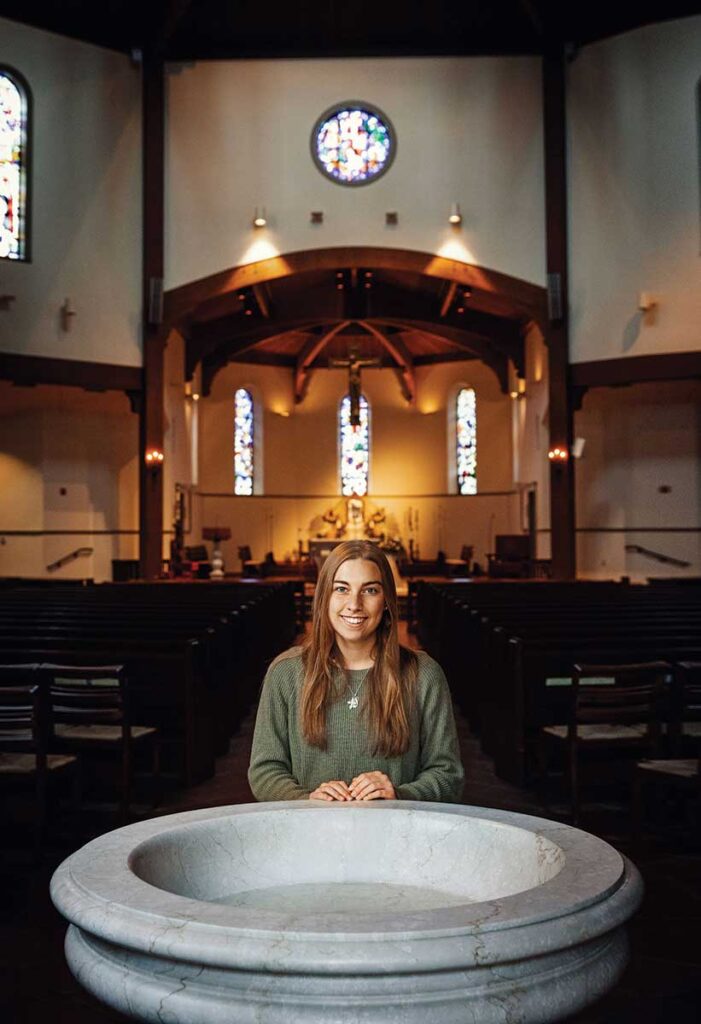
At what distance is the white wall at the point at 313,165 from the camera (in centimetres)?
1714

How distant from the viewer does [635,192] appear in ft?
53.2

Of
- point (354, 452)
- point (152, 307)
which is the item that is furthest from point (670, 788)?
point (354, 452)

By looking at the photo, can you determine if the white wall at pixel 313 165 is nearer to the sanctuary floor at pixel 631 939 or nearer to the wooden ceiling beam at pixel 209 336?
the wooden ceiling beam at pixel 209 336

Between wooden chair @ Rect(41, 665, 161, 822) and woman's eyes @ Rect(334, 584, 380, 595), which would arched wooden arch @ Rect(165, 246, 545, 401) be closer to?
wooden chair @ Rect(41, 665, 161, 822)

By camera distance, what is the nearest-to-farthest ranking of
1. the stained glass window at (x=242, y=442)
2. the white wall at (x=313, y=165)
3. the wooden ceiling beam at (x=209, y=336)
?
1. the white wall at (x=313, y=165)
2. the wooden ceiling beam at (x=209, y=336)
3. the stained glass window at (x=242, y=442)

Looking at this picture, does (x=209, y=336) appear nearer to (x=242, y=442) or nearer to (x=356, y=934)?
(x=242, y=442)

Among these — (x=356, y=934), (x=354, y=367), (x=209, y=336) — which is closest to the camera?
(x=356, y=934)

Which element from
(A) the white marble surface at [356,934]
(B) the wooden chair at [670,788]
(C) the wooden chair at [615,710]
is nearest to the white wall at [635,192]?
(B) the wooden chair at [670,788]

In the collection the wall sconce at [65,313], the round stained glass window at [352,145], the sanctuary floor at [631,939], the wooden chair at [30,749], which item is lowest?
the sanctuary floor at [631,939]

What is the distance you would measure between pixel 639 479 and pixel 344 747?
1648cm

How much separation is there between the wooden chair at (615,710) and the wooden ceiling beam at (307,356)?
66.8 ft

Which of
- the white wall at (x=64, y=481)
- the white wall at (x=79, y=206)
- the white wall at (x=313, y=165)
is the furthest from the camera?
the white wall at (x=64, y=481)

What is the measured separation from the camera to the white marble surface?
130cm

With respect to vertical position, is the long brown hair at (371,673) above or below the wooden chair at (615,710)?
above
